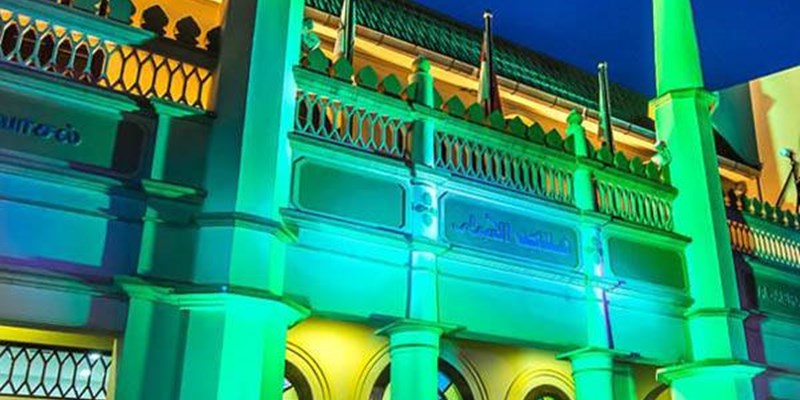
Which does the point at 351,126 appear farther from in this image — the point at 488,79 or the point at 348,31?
the point at 488,79

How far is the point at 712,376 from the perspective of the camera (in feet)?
28.1

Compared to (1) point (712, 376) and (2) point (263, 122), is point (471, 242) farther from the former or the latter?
(1) point (712, 376)

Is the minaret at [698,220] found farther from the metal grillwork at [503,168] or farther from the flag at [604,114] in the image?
the metal grillwork at [503,168]

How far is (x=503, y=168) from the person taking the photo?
26.6 feet

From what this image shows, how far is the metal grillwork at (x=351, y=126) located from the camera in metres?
7.00

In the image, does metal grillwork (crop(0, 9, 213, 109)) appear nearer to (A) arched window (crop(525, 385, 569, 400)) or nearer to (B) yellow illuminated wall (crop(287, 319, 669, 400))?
(B) yellow illuminated wall (crop(287, 319, 669, 400))

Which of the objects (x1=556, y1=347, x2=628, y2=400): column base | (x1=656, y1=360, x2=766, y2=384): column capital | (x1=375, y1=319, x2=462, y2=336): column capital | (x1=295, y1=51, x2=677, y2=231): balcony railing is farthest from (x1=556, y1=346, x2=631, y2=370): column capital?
(x1=375, y1=319, x2=462, y2=336): column capital

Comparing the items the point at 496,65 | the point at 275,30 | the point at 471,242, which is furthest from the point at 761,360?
the point at 275,30

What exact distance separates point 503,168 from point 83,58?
4.33 metres

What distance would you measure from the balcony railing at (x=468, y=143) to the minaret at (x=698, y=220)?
368mm

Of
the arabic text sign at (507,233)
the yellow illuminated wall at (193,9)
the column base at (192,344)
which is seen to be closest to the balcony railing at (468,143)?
the arabic text sign at (507,233)

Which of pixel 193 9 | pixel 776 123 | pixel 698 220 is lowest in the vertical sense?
pixel 698 220

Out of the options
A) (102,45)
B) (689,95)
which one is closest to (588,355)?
(689,95)

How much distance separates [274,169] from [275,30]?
4.33 feet
